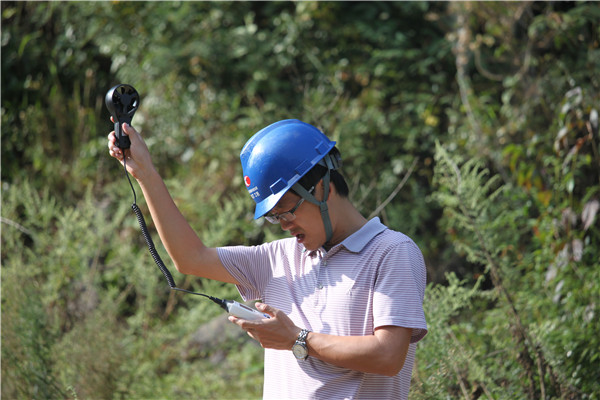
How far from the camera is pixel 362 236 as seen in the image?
2.03 metres

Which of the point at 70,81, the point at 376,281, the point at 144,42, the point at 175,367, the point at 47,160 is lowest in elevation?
the point at 175,367

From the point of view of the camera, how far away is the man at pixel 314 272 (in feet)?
6.13

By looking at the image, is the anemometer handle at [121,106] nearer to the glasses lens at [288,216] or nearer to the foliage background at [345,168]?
the glasses lens at [288,216]

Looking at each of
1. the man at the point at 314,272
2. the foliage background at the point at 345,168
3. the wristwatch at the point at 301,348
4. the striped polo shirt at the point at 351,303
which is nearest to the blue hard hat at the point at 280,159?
the man at the point at 314,272

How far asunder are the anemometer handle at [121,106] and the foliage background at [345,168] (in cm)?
149

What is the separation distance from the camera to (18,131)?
6.81 meters

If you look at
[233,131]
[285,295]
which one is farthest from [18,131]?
[285,295]

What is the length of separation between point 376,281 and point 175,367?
10.1 feet

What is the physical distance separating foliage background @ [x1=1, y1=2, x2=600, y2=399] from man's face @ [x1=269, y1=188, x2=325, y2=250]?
0.99 m

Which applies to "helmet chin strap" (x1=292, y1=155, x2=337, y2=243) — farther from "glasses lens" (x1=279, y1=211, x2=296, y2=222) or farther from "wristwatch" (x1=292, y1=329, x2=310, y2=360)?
"wristwatch" (x1=292, y1=329, x2=310, y2=360)

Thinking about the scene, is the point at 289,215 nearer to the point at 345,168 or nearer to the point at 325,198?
the point at 325,198

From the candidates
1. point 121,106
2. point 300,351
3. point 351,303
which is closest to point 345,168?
point 121,106

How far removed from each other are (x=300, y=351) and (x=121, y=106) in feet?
3.22

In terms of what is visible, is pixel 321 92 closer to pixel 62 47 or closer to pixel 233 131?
pixel 233 131
